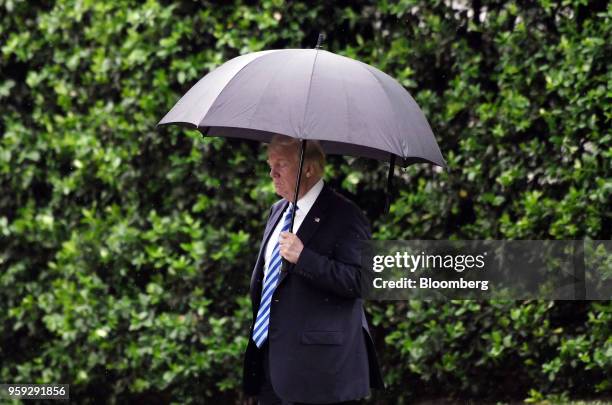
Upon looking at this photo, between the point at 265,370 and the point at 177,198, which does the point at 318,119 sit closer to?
the point at 265,370

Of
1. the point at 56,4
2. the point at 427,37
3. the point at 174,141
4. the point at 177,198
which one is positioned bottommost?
the point at 177,198

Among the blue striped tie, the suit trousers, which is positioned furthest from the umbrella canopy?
the suit trousers

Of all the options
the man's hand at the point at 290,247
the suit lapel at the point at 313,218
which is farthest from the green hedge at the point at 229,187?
the man's hand at the point at 290,247

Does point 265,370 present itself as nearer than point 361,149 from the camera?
Yes

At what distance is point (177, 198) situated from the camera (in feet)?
19.9

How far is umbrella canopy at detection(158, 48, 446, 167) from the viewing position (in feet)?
11.2

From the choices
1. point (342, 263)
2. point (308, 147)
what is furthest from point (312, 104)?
point (342, 263)

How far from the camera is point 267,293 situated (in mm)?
3891

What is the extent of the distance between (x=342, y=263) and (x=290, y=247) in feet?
0.82

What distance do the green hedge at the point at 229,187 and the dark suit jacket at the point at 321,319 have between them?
177 centimetres

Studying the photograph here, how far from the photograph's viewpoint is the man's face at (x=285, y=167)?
3.82 meters

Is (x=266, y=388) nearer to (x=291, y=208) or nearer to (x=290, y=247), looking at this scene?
(x=290, y=247)

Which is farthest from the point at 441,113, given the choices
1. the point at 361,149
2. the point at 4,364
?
the point at 4,364

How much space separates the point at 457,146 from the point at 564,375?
149 centimetres
